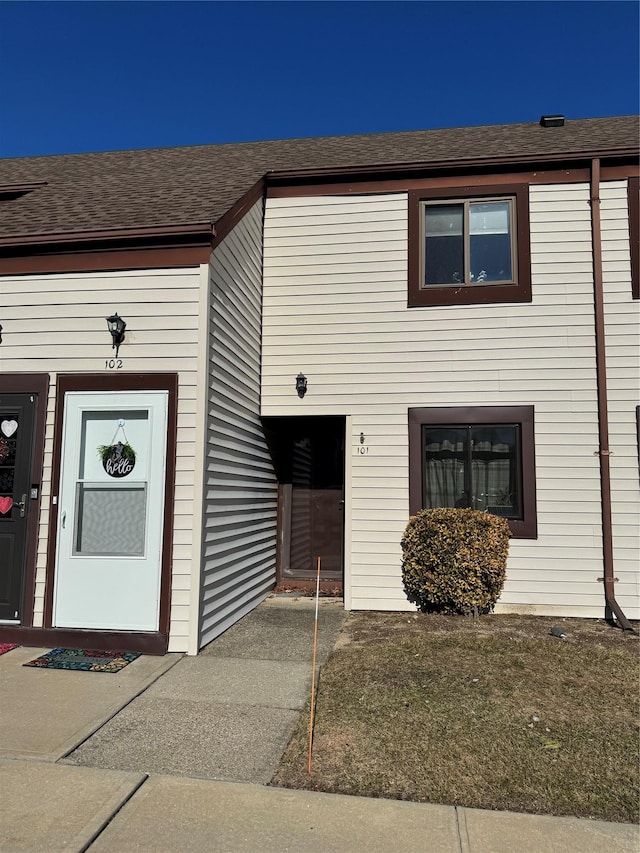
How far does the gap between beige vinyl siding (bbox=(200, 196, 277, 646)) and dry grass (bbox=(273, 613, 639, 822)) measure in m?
1.43

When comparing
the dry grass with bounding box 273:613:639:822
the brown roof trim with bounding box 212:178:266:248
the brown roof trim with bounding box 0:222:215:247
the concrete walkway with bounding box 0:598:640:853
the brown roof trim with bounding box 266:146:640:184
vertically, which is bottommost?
the concrete walkway with bounding box 0:598:640:853

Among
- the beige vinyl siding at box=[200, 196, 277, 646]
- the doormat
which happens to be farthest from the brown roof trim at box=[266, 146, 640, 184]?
the doormat

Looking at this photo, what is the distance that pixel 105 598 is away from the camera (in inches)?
214

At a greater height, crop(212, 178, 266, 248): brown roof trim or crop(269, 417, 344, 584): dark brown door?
crop(212, 178, 266, 248): brown roof trim

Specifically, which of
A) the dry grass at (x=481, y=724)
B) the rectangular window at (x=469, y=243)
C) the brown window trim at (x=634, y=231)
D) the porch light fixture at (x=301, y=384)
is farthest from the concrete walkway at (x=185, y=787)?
the brown window trim at (x=634, y=231)

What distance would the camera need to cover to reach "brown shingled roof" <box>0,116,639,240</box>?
630 cm

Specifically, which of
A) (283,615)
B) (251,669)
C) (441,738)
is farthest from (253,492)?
(441,738)

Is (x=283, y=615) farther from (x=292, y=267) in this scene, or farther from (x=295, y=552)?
(x=292, y=267)

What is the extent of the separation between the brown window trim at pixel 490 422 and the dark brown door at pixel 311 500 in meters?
1.44

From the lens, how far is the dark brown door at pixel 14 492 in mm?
5539

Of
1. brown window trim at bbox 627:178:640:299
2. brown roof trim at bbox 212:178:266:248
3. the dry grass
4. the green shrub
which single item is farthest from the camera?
brown window trim at bbox 627:178:640:299

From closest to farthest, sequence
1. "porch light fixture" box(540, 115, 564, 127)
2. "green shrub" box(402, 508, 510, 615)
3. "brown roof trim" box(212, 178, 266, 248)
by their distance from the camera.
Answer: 1. "brown roof trim" box(212, 178, 266, 248)
2. "green shrub" box(402, 508, 510, 615)
3. "porch light fixture" box(540, 115, 564, 127)

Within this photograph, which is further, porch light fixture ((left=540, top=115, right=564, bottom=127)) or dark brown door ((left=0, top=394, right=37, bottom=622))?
porch light fixture ((left=540, top=115, right=564, bottom=127))

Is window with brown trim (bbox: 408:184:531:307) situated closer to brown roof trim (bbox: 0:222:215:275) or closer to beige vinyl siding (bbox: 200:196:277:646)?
beige vinyl siding (bbox: 200:196:277:646)
